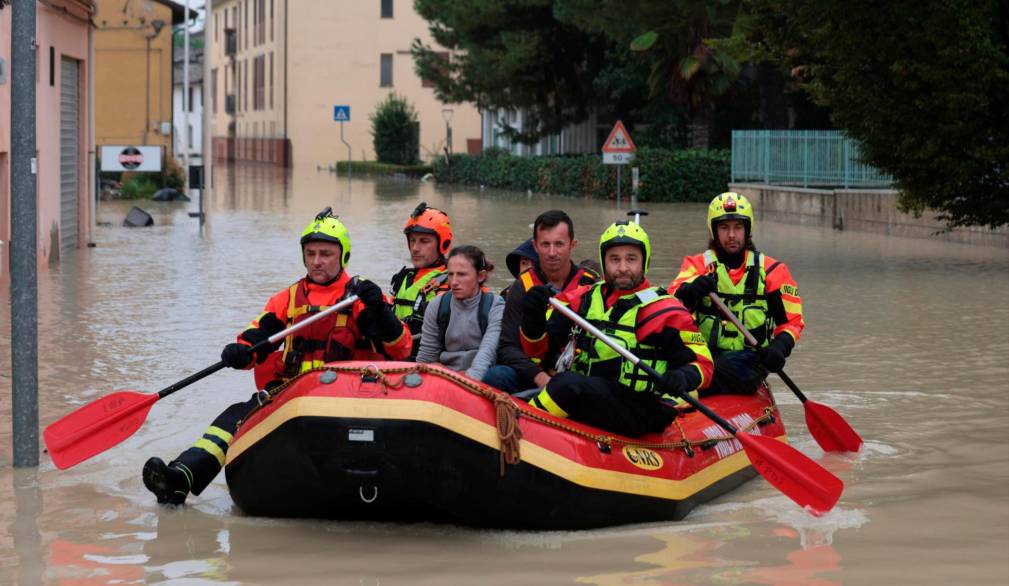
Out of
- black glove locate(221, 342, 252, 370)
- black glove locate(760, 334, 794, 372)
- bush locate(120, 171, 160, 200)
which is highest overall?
bush locate(120, 171, 160, 200)

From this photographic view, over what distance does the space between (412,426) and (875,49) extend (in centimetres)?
1304

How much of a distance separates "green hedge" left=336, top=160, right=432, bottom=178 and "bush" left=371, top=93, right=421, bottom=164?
2.11 feet

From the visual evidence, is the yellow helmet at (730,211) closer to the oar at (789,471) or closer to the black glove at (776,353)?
the black glove at (776,353)

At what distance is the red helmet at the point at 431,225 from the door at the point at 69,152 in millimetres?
15931

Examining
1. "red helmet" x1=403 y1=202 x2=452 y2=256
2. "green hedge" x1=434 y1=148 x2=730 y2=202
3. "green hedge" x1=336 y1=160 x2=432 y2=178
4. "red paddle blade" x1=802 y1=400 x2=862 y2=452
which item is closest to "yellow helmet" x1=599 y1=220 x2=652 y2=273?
"red helmet" x1=403 y1=202 x2=452 y2=256

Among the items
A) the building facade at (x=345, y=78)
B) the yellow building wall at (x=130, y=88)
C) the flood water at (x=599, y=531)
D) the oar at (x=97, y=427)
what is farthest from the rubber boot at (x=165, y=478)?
the building facade at (x=345, y=78)

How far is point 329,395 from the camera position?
727 cm

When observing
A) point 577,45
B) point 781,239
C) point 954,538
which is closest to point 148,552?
point 954,538

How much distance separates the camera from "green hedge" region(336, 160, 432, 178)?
65125 mm

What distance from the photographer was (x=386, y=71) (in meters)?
79.2

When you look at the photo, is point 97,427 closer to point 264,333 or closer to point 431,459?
point 264,333

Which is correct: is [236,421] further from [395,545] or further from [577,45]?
[577,45]

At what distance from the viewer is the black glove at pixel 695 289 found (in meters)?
9.25

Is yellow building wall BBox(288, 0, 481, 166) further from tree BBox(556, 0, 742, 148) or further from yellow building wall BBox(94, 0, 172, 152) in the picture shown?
tree BBox(556, 0, 742, 148)
